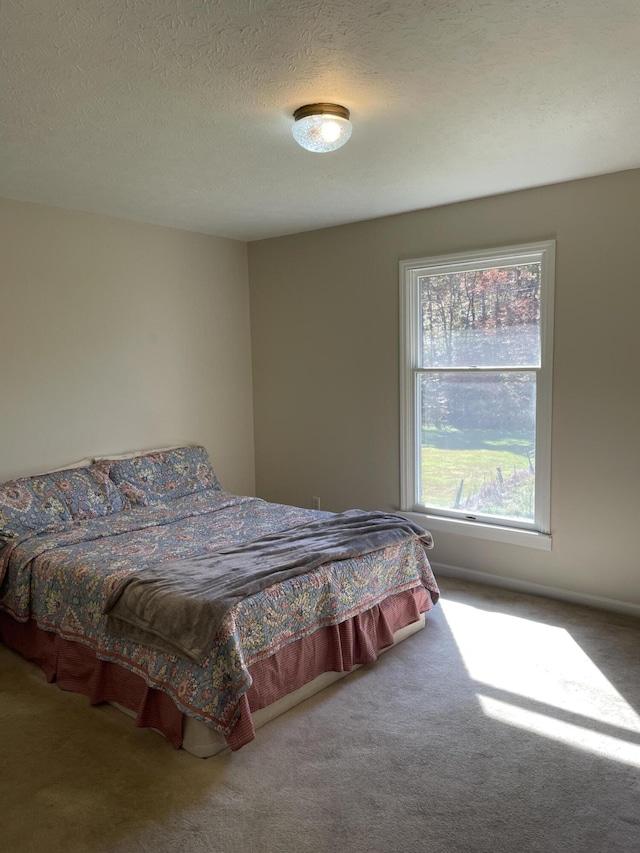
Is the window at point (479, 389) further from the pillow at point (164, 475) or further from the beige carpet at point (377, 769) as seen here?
the pillow at point (164, 475)

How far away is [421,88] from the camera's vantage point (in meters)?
2.29

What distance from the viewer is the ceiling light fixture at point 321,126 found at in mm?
2434

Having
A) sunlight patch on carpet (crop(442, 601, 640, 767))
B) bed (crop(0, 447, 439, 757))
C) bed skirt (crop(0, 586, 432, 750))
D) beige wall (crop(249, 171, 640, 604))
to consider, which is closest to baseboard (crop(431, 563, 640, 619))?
beige wall (crop(249, 171, 640, 604))

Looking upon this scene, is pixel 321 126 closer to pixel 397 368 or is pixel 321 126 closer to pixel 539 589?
pixel 397 368

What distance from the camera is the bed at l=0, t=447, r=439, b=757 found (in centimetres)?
240

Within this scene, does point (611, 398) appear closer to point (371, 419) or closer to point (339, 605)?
point (371, 419)

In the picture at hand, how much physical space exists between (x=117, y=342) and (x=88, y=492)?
3.60 feet

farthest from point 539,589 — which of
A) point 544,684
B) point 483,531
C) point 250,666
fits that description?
point 250,666

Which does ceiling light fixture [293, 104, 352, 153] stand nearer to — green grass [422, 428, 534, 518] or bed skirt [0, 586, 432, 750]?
bed skirt [0, 586, 432, 750]

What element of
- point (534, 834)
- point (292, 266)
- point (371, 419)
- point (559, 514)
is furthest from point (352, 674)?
point (292, 266)

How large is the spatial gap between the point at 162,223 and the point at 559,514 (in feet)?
10.9

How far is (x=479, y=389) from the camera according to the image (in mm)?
4121

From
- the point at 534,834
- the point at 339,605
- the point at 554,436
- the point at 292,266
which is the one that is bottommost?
the point at 534,834

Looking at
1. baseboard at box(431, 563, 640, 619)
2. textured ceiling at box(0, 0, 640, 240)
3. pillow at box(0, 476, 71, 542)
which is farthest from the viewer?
baseboard at box(431, 563, 640, 619)
